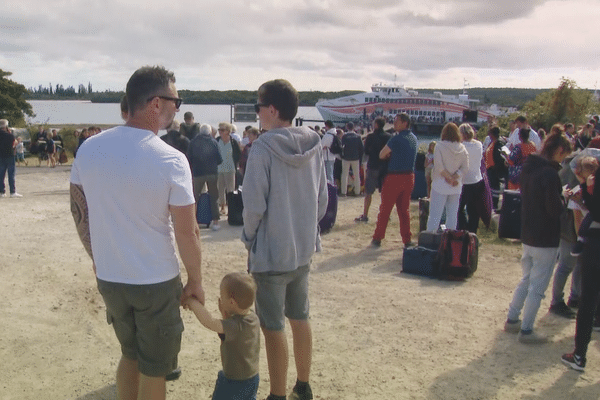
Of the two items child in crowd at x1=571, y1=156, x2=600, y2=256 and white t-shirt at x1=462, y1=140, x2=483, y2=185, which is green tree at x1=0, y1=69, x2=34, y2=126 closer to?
white t-shirt at x1=462, y1=140, x2=483, y2=185

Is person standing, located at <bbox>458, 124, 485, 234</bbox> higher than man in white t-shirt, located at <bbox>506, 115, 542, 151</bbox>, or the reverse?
man in white t-shirt, located at <bbox>506, 115, 542, 151</bbox>

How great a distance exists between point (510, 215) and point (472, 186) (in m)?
0.85

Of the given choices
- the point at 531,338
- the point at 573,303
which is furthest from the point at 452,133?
the point at 531,338

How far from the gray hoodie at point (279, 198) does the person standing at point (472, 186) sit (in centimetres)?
498

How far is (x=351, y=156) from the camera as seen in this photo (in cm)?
1235

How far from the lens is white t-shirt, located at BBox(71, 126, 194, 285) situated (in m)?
2.48

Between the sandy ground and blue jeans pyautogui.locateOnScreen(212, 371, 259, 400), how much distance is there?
0.75 m

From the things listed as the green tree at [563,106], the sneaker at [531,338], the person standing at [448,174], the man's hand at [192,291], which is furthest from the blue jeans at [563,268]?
the green tree at [563,106]

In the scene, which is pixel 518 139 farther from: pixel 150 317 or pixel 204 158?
pixel 150 317

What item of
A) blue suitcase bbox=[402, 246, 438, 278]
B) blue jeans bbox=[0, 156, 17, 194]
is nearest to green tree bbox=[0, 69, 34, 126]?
blue jeans bbox=[0, 156, 17, 194]

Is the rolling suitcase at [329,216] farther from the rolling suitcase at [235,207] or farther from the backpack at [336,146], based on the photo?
the backpack at [336,146]

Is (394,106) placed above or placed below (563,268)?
above

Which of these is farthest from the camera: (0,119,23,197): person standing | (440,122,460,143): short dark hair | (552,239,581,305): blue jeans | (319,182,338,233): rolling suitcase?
(0,119,23,197): person standing

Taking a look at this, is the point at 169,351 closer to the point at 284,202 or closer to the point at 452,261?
the point at 284,202
